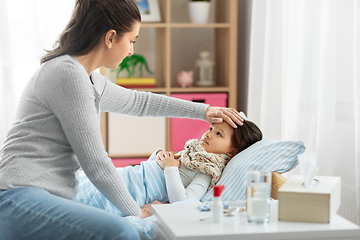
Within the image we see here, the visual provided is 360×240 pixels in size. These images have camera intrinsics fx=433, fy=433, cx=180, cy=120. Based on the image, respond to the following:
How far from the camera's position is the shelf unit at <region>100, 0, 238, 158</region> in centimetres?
292

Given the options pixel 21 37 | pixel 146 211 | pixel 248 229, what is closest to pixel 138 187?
pixel 146 211

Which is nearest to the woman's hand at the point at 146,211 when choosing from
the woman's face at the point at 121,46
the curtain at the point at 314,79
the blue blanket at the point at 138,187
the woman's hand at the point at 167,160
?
the blue blanket at the point at 138,187

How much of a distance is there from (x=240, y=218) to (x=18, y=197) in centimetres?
62

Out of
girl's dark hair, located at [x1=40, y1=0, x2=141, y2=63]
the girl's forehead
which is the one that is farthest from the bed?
girl's dark hair, located at [x1=40, y1=0, x2=141, y2=63]

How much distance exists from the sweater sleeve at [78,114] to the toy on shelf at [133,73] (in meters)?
1.71

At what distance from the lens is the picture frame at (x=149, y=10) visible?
300 centimetres

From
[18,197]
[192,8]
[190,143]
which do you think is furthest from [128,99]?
[192,8]

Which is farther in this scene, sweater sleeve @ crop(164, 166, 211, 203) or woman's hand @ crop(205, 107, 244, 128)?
woman's hand @ crop(205, 107, 244, 128)

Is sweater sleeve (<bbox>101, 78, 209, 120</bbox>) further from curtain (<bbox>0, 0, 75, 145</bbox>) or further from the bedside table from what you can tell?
curtain (<bbox>0, 0, 75, 145</bbox>)

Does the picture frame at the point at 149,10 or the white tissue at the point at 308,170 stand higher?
the picture frame at the point at 149,10

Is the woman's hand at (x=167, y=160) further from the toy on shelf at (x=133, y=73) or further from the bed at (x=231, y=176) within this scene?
the toy on shelf at (x=133, y=73)

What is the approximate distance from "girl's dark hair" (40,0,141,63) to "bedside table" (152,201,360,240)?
0.62m

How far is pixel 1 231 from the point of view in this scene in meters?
1.26

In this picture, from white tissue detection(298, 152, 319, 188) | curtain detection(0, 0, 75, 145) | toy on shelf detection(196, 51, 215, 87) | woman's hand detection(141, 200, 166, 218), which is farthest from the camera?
toy on shelf detection(196, 51, 215, 87)
